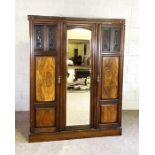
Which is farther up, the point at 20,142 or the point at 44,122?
the point at 44,122

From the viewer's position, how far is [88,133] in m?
3.83

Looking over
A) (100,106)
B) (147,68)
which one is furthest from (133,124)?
(147,68)

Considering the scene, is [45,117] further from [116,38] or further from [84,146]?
[116,38]

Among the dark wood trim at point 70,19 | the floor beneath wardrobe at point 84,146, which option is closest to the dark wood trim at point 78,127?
the floor beneath wardrobe at point 84,146

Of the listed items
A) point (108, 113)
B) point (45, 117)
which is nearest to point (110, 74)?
point (108, 113)

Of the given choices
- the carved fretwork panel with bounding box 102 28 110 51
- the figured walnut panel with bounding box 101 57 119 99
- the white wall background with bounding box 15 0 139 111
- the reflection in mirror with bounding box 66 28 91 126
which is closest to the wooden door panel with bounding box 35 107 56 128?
the reflection in mirror with bounding box 66 28 91 126

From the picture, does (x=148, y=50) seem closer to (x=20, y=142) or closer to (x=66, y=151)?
(x=66, y=151)

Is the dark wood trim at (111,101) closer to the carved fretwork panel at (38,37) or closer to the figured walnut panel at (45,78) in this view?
the figured walnut panel at (45,78)

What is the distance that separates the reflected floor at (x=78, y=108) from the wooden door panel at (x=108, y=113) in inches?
10.1

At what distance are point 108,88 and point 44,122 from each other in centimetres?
120

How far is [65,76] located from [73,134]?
97 cm

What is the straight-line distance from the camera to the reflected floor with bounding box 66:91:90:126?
3.77m

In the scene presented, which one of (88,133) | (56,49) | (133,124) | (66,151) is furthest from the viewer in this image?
(133,124)

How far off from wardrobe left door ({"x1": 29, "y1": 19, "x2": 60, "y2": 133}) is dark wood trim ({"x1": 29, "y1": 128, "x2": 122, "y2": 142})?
3.1 inches
